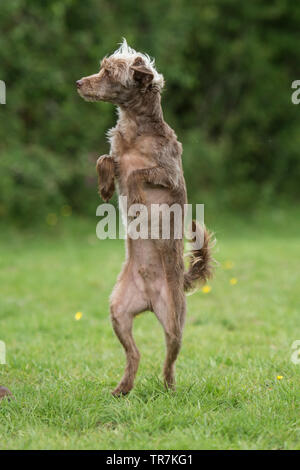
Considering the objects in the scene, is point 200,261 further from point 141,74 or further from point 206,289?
point 206,289

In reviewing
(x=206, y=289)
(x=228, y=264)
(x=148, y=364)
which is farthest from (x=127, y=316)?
(x=228, y=264)

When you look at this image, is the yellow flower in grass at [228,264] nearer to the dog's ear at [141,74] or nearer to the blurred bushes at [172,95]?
the blurred bushes at [172,95]

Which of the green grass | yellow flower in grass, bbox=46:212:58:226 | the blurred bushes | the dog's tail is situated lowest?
the green grass

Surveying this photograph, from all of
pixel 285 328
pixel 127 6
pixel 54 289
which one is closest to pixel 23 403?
pixel 285 328

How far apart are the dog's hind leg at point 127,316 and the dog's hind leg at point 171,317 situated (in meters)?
0.12

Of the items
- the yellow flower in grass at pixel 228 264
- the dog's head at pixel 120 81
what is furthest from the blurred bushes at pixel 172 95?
the dog's head at pixel 120 81

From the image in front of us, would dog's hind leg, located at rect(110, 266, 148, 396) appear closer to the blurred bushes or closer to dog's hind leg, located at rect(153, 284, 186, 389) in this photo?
dog's hind leg, located at rect(153, 284, 186, 389)

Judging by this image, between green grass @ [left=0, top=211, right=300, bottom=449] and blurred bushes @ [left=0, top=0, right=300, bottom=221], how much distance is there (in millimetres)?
3829

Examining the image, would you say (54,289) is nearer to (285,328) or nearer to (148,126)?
(285,328)

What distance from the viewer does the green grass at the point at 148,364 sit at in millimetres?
3768

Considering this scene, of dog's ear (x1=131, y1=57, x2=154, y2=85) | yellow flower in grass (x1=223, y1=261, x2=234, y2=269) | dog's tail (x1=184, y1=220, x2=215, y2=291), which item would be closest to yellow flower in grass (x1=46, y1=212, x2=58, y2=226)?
yellow flower in grass (x1=223, y1=261, x2=234, y2=269)

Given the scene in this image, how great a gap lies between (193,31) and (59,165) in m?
7.48

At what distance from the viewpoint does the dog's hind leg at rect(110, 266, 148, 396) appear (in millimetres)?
4344

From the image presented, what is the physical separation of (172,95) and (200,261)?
15.0m
